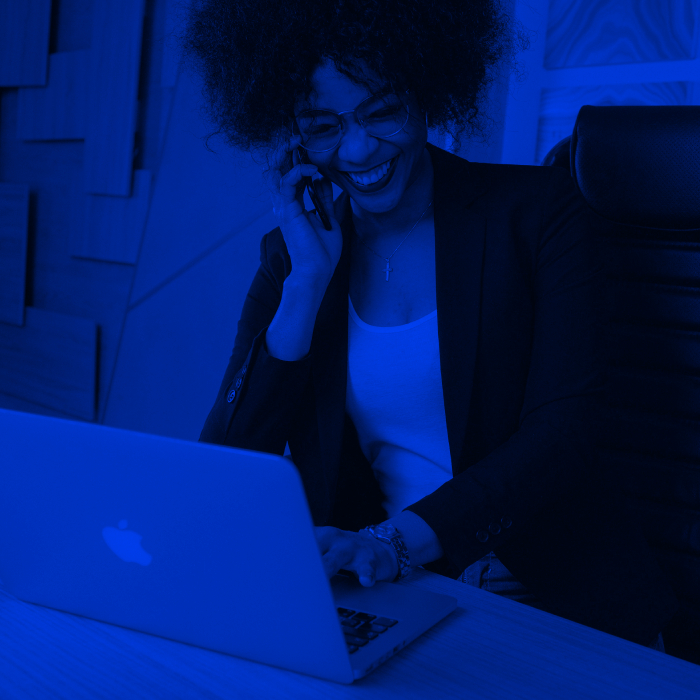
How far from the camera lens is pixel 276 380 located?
117cm

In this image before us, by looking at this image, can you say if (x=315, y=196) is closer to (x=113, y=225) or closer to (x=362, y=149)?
(x=362, y=149)

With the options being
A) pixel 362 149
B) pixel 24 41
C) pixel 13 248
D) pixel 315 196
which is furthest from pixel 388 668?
pixel 24 41

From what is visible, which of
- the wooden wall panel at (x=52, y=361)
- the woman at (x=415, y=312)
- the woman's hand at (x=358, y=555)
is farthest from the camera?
the wooden wall panel at (x=52, y=361)

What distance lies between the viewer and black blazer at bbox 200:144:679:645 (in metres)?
1.02

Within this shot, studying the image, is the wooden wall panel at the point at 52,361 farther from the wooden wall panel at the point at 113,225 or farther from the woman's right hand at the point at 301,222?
the woman's right hand at the point at 301,222

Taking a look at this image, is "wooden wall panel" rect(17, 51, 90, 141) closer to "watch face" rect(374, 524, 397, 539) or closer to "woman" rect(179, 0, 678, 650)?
"woman" rect(179, 0, 678, 650)

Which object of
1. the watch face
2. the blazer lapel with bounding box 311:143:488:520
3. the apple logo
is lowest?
the watch face

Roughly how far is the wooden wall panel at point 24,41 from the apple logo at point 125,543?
2333 mm

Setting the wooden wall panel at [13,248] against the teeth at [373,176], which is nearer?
the teeth at [373,176]

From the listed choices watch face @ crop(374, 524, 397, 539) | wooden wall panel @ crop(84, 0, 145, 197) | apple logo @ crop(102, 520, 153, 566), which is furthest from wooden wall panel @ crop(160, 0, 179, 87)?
apple logo @ crop(102, 520, 153, 566)

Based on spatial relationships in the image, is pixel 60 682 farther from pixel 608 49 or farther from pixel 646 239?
pixel 608 49

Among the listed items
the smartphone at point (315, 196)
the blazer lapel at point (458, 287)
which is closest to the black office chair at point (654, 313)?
the blazer lapel at point (458, 287)

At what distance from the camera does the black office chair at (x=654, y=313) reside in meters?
1.17

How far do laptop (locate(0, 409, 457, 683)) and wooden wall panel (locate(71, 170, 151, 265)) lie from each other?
1800 mm
